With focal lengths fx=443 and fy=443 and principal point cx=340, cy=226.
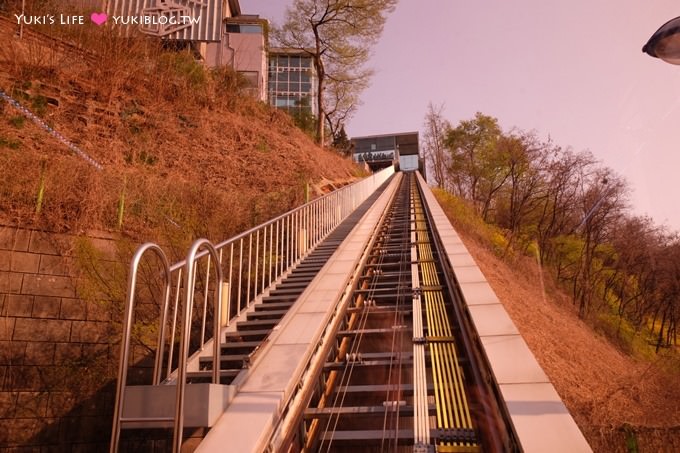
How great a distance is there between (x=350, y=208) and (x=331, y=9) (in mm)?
14597

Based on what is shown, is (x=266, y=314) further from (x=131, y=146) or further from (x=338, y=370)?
(x=131, y=146)

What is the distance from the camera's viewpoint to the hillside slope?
7160 mm

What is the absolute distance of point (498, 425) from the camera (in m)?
2.85

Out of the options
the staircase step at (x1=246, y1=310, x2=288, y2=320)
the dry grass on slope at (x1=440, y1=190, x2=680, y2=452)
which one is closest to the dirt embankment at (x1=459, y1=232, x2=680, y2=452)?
the dry grass on slope at (x1=440, y1=190, x2=680, y2=452)

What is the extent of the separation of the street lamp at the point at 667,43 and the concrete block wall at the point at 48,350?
6.63 m

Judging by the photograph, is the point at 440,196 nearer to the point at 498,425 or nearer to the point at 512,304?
the point at 512,304

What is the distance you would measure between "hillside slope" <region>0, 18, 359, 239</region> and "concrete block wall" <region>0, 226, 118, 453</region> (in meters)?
0.62

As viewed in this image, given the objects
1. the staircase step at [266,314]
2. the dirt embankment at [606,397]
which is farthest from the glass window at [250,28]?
the staircase step at [266,314]

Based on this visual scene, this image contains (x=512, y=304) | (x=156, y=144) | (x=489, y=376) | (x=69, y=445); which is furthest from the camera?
(x=156, y=144)

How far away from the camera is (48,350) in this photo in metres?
5.59

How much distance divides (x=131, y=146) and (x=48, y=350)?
6.53 metres

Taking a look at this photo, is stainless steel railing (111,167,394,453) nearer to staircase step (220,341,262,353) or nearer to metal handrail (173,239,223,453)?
metal handrail (173,239,223,453)

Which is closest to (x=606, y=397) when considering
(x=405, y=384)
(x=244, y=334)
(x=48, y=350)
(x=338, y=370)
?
(x=405, y=384)

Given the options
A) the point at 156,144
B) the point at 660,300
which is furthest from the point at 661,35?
the point at 660,300
